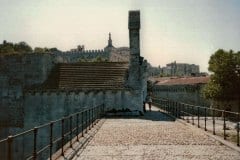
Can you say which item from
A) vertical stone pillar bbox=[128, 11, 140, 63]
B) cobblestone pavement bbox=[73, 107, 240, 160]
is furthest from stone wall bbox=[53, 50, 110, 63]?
cobblestone pavement bbox=[73, 107, 240, 160]

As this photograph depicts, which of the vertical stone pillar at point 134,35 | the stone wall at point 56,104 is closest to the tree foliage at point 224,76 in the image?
the vertical stone pillar at point 134,35

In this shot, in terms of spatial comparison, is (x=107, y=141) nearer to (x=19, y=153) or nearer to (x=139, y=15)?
(x=19, y=153)

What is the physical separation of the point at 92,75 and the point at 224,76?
19783 millimetres

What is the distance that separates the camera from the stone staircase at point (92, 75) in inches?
1233

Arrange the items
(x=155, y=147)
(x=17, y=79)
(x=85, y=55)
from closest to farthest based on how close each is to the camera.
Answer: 1. (x=155, y=147)
2. (x=17, y=79)
3. (x=85, y=55)

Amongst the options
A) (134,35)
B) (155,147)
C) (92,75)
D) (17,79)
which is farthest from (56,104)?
(155,147)

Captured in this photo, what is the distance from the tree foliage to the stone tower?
56.4ft

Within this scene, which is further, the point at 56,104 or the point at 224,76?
the point at 224,76

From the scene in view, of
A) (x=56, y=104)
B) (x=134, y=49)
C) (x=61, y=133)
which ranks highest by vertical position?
(x=134, y=49)

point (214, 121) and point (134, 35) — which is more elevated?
point (134, 35)

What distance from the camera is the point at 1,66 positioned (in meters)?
33.6

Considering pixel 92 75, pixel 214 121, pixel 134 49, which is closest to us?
pixel 214 121

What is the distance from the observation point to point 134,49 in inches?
1252

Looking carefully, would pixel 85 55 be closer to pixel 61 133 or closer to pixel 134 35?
pixel 134 35
